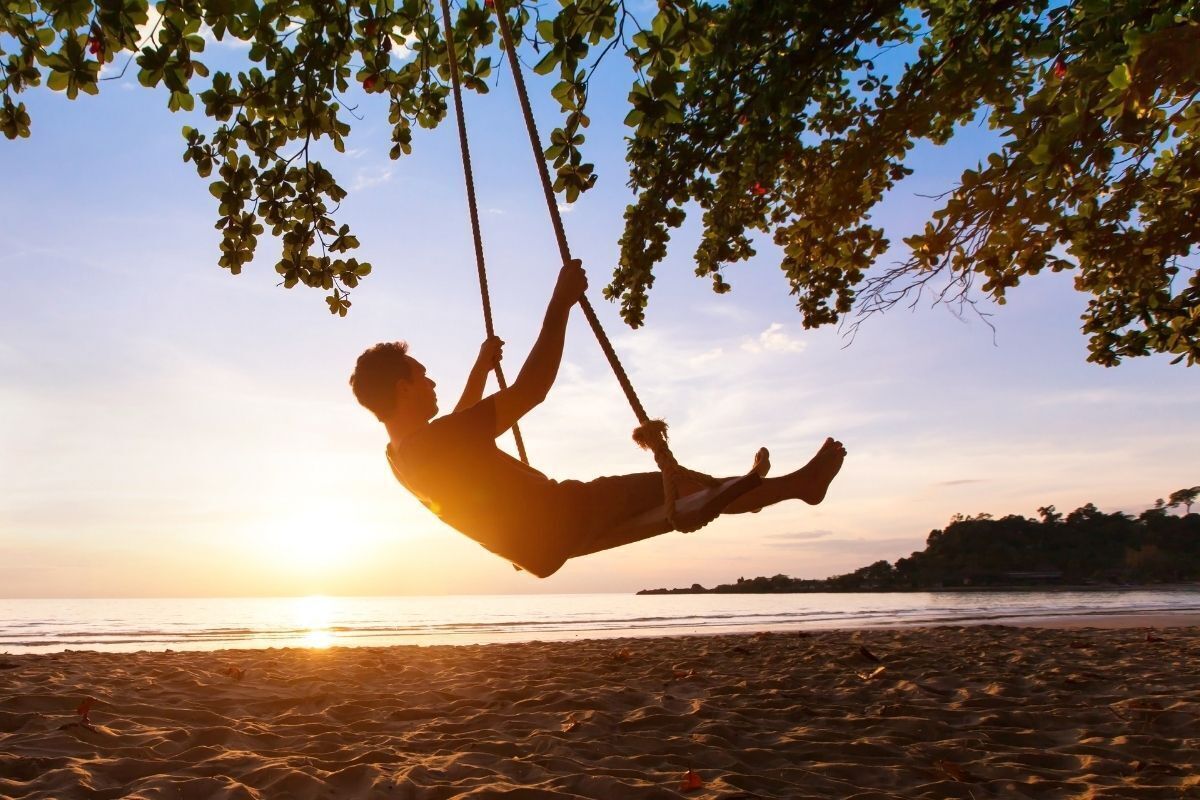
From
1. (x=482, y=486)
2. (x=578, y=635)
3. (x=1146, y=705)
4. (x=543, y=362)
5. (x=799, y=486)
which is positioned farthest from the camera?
(x=578, y=635)

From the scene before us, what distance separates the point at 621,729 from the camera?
4.09 metres

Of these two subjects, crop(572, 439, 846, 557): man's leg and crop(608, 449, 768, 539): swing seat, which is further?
crop(572, 439, 846, 557): man's leg

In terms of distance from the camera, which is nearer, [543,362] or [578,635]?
[543,362]

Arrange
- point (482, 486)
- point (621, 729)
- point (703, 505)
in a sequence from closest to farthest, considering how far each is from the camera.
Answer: point (703, 505), point (482, 486), point (621, 729)

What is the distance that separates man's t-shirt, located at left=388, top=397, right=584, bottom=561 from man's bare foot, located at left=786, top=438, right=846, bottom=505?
970 mm

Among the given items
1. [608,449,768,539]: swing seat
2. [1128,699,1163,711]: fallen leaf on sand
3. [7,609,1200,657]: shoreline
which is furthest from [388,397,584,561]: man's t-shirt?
[7,609,1200,657]: shoreline

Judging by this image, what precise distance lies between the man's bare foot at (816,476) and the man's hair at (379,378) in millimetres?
1803

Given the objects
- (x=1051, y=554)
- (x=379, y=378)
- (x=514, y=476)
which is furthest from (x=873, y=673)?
(x=1051, y=554)

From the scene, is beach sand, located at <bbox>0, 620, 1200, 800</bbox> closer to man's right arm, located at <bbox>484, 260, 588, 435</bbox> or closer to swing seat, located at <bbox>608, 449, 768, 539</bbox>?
swing seat, located at <bbox>608, 449, 768, 539</bbox>

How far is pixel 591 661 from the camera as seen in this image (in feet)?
24.9

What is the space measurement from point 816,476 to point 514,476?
4.40 feet

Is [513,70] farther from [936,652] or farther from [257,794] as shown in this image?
[936,652]

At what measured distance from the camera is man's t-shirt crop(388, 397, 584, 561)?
3.26 meters

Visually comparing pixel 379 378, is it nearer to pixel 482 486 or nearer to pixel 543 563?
pixel 482 486
